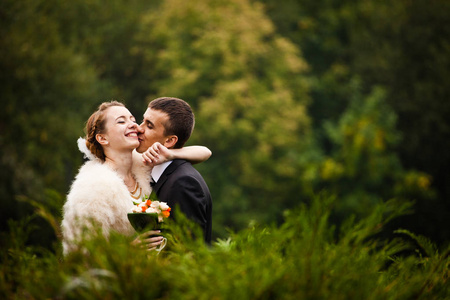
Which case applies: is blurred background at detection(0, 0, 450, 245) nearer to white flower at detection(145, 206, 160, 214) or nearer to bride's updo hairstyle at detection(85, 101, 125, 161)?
bride's updo hairstyle at detection(85, 101, 125, 161)

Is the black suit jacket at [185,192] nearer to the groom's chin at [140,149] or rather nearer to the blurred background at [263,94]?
Answer: the groom's chin at [140,149]

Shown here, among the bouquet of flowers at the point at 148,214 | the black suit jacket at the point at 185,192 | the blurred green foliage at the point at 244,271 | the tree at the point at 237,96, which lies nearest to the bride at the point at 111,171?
the black suit jacket at the point at 185,192

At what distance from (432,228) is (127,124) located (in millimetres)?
19222

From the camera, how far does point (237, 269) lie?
208cm

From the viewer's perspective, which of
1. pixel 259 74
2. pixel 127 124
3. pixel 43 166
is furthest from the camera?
pixel 259 74

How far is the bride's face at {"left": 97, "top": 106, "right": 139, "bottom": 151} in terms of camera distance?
13.4ft

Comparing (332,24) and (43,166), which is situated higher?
(332,24)

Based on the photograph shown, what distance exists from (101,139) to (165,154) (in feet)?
1.59

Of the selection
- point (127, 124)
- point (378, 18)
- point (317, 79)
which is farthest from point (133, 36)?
point (127, 124)

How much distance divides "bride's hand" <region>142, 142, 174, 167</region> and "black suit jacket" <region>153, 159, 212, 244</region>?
0.08 meters

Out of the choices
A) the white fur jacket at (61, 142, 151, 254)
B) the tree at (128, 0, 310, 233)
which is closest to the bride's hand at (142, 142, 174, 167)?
the white fur jacket at (61, 142, 151, 254)

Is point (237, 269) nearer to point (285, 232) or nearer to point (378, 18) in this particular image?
point (285, 232)

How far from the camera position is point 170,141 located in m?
4.36

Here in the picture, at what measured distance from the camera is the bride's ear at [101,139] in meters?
4.11
